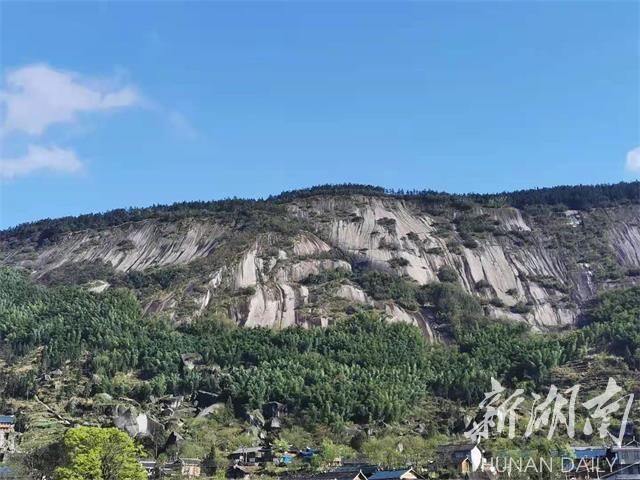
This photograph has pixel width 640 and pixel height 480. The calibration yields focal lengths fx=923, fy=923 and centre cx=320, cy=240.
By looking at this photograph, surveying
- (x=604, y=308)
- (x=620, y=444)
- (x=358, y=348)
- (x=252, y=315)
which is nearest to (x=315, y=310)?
(x=252, y=315)

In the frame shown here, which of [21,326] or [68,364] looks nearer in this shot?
[68,364]

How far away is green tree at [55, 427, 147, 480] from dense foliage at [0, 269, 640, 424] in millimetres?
32387

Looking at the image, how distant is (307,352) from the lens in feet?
318

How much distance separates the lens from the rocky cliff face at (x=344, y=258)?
116 meters

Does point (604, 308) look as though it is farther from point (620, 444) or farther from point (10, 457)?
point (10, 457)

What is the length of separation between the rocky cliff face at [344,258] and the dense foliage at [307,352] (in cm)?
645

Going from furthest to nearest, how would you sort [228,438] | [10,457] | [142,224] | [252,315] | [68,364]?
[142,224] → [252,315] → [68,364] → [228,438] → [10,457]

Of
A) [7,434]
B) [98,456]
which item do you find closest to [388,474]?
[98,456]

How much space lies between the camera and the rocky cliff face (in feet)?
379

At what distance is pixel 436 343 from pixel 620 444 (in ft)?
137

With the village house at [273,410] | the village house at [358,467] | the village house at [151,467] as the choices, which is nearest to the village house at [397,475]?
the village house at [358,467]

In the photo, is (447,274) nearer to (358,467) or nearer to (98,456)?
(358,467)

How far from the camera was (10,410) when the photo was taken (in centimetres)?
8088

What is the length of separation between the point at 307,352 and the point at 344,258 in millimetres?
33162
